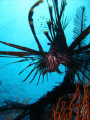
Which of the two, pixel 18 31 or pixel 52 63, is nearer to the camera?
pixel 52 63

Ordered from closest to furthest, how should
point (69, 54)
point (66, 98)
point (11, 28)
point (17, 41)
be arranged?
point (69, 54)
point (66, 98)
point (11, 28)
point (17, 41)

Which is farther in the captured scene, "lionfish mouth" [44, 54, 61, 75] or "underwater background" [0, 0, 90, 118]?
"underwater background" [0, 0, 90, 118]

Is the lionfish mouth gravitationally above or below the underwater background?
below

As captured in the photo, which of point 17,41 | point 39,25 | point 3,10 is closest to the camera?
point 39,25

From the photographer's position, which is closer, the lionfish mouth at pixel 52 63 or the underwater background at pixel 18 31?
the lionfish mouth at pixel 52 63

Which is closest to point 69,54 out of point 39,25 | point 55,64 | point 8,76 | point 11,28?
point 55,64

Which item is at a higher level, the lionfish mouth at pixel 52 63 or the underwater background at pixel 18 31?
the underwater background at pixel 18 31

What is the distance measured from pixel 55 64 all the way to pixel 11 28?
20.2 m

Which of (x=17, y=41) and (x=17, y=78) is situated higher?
(x=17, y=41)

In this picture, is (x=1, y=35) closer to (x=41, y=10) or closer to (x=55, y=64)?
(x=41, y=10)

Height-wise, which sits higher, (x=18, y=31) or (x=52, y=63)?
(x=18, y=31)

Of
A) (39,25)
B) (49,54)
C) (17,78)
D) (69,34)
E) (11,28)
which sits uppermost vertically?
(11,28)

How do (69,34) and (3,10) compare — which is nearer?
(3,10)

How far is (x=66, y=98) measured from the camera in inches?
91.4
